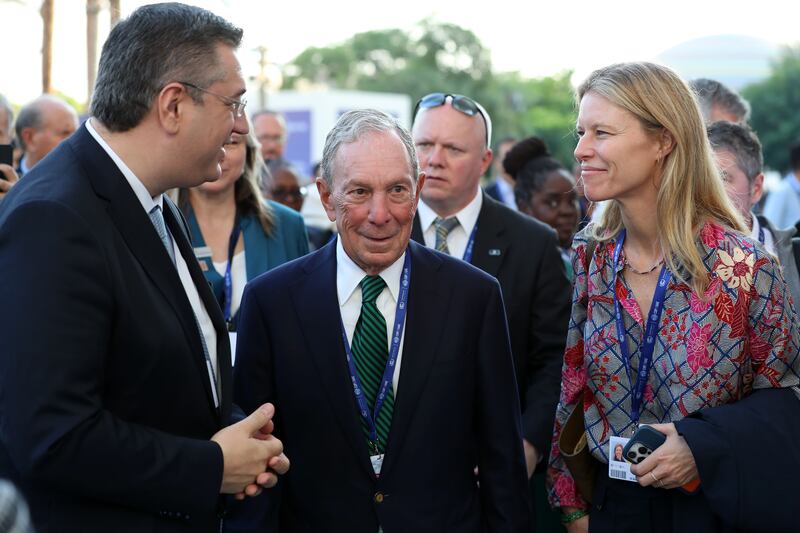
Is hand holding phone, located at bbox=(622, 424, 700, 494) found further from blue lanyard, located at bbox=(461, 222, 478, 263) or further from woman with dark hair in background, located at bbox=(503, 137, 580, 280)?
woman with dark hair in background, located at bbox=(503, 137, 580, 280)

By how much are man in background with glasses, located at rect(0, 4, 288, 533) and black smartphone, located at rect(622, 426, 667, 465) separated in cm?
120

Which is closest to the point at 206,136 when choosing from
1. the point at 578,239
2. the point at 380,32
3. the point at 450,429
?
the point at 450,429

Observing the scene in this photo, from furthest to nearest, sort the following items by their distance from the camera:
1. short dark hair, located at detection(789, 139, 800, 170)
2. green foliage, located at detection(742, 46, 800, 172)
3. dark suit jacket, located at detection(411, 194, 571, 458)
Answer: green foliage, located at detection(742, 46, 800, 172) → short dark hair, located at detection(789, 139, 800, 170) → dark suit jacket, located at detection(411, 194, 571, 458)

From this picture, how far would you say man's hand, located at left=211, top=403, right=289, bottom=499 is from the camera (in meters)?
2.50

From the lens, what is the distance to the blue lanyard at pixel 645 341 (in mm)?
3184

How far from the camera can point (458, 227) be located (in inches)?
190

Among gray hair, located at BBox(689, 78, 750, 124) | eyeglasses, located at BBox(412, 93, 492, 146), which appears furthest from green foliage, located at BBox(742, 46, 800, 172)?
eyeglasses, located at BBox(412, 93, 492, 146)

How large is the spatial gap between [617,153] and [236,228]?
2196 mm

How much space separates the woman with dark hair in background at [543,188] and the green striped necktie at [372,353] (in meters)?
4.00

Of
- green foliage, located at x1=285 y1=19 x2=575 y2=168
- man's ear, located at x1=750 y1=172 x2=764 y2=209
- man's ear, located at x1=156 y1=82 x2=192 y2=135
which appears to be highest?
man's ear, located at x1=156 y1=82 x2=192 y2=135

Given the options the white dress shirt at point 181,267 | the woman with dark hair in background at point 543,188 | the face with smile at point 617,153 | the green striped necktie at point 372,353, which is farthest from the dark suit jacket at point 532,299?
the woman with dark hair in background at point 543,188

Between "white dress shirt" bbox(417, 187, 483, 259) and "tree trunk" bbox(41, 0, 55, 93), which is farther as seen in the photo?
"tree trunk" bbox(41, 0, 55, 93)

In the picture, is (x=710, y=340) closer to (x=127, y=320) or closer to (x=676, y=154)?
(x=676, y=154)

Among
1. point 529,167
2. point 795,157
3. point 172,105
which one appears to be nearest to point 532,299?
point 172,105
